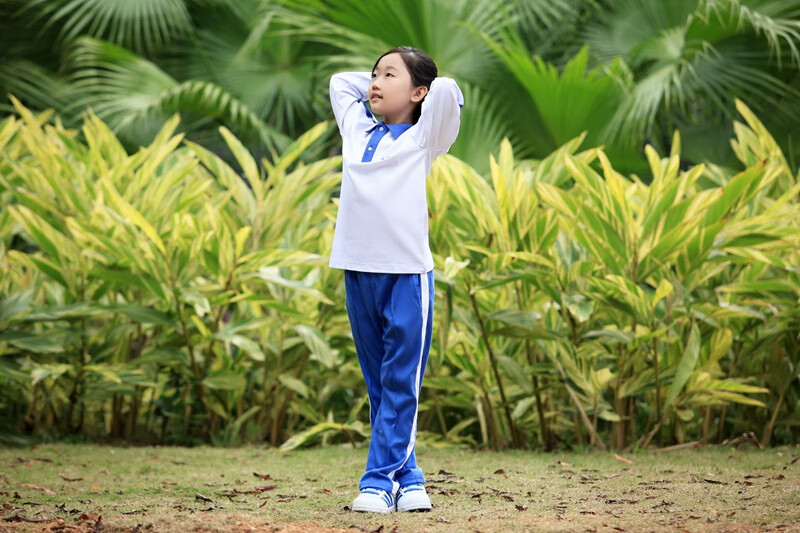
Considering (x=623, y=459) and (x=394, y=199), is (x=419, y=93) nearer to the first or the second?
(x=394, y=199)

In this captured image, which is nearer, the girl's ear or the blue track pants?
the blue track pants

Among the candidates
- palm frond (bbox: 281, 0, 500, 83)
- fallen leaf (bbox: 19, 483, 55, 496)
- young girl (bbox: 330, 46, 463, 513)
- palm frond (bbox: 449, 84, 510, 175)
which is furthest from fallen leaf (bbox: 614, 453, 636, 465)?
palm frond (bbox: 281, 0, 500, 83)

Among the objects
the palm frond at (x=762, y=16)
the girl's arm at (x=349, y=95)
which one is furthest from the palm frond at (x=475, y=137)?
the girl's arm at (x=349, y=95)

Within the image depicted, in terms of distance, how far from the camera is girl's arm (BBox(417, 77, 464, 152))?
2135mm

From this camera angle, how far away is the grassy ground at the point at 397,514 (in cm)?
199

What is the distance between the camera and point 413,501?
7.14ft

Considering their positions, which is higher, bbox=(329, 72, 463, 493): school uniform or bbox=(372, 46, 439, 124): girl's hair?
bbox=(372, 46, 439, 124): girl's hair

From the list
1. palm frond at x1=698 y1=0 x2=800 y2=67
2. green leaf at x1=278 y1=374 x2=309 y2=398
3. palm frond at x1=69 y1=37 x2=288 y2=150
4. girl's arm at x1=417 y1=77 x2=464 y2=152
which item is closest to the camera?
girl's arm at x1=417 y1=77 x2=464 y2=152

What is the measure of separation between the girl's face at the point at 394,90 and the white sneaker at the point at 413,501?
969mm

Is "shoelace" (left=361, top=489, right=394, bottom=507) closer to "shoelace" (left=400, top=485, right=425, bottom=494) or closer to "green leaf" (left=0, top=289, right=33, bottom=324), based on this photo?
"shoelace" (left=400, top=485, right=425, bottom=494)

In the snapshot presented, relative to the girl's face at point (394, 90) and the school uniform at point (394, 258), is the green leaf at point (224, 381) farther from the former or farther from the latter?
the girl's face at point (394, 90)

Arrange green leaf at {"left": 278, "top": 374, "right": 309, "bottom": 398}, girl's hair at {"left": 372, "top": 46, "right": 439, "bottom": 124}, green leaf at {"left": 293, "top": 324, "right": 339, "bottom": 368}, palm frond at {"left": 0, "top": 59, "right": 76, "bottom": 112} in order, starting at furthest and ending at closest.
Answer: palm frond at {"left": 0, "top": 59, "right": 76, "bottom": 112} → green leaf at {"left": 278, "top": 374, "right": 309, "bottom": 398} → green leaf at {"left": 293, "top": 324, "right": 339, "bottom": 368} → girl's hair at {"left": 372, "top": 46, "right": 439, "bottom": 124}

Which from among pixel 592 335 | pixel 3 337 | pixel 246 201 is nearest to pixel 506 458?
pixel 592 335

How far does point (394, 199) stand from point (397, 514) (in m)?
0.77
